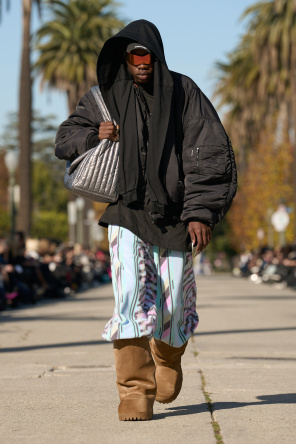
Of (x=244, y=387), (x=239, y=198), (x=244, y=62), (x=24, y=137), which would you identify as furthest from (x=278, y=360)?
(x=239, y=198)

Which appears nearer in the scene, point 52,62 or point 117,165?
point 117,165

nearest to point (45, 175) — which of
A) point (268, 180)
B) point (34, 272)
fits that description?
point (268, 180)

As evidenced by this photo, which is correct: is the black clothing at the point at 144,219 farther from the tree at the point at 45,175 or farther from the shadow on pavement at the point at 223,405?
the tree at the point at 45,175

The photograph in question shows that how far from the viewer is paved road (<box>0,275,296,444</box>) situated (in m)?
5.24

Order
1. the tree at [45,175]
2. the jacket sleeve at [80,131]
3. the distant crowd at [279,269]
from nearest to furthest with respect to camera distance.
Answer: the jacket sleeve at [80,131]
the distant crowd at [279,269]
the tree at [45,175]

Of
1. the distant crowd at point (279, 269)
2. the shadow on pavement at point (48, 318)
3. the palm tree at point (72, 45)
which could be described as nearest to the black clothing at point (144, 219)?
the shadow on pavement at point (48, 318)

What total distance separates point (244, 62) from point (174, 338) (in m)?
49.2

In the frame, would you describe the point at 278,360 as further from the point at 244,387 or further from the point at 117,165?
the point at 117,165

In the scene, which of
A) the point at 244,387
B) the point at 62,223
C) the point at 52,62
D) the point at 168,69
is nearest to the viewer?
the point at 168,69

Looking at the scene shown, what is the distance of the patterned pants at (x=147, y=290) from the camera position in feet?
18.0

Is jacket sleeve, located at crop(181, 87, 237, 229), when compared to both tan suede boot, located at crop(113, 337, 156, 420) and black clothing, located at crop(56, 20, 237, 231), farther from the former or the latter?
tan suede boot, located at crop(113, 337, 156, 420)

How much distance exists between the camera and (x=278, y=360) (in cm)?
909

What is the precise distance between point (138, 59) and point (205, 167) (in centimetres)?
65

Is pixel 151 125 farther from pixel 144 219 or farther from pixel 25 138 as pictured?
pixel 25 138
